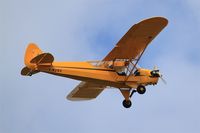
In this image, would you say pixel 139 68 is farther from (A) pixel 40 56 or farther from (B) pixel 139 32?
(A) pixel 40 56

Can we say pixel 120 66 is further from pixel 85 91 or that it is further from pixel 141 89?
pixel 85 91

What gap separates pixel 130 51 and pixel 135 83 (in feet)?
→ 4.63

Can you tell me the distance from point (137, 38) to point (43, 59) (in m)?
4.16

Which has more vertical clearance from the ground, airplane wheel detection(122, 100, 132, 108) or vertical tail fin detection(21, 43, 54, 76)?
vertical tail fin detection(21, 43, 54, 76)

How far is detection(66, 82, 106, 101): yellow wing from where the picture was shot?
40.8 meters

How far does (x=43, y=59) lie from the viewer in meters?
35.9

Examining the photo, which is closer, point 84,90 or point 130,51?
point 130,51

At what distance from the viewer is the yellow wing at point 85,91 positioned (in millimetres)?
40828

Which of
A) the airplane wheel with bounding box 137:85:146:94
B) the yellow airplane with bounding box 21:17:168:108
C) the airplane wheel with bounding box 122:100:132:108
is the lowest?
the airplane wheel with bounding box 122:100:132:108

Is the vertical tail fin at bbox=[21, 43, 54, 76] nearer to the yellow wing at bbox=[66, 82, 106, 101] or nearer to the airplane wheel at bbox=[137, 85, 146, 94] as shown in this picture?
the airplane wheel at bbox=[137, 85, 146, 94]

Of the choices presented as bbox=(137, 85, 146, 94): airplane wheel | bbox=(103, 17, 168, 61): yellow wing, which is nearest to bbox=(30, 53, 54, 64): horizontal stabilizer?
bbox=(103, 17, 168, 61): yellow wing

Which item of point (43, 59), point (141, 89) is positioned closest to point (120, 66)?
point (141, 89)

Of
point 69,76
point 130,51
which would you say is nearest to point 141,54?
point 130,51

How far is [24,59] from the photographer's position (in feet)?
120
